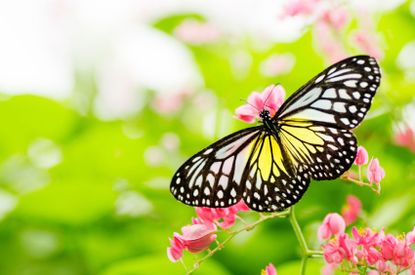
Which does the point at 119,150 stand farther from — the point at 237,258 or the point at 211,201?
the point at 211,201

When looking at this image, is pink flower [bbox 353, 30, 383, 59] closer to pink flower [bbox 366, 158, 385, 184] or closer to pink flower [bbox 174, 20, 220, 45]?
pink flower [bbox 366, 158, 385, 184]

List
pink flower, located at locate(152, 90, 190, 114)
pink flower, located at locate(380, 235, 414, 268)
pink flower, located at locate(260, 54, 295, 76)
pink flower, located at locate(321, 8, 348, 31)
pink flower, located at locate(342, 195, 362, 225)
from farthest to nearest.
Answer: pink flower, located at locate(152, 90, 190, 114) → pink flower, located at locate(260, 54, 295, 76) → pink flower, located at locate(321, 8, 348, 31) → pink flower, located at locate(342, 195, 362, 225) → pink flower, located at locate(380, 235, 414, 268)

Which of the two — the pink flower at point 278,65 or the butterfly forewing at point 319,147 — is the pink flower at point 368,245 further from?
the pink flower at point 278,65

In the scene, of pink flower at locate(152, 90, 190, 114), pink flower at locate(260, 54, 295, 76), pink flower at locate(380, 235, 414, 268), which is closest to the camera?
pink flower at locate(380, 235, 414, 268)

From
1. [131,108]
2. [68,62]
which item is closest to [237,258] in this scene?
[131,108]

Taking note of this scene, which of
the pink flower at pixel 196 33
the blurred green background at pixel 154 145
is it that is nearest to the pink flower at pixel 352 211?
the blurred green background at pixel 154 145

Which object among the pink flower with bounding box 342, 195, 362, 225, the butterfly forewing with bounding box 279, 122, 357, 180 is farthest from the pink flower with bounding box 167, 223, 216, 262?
the pink flower with bounding box 342, 195, 362, 225

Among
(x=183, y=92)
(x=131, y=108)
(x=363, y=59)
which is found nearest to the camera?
(x=363, y=59)
